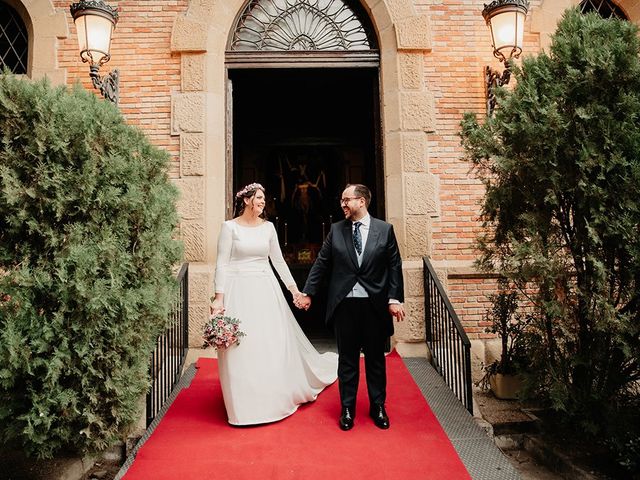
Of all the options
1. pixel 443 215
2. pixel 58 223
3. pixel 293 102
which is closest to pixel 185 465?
pixel 58 223

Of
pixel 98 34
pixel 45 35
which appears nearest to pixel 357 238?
pixel 98 34

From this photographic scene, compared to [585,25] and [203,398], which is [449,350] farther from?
[585,25]

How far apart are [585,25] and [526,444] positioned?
11.5 feet

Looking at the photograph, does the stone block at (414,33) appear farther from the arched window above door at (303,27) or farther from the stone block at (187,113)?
the stone block at (187,113)

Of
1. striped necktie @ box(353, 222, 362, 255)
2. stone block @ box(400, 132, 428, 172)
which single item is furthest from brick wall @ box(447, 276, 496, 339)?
striped necktie @ box(353, 222, 362, 255)

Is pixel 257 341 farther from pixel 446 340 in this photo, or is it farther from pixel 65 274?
pixel 446 340

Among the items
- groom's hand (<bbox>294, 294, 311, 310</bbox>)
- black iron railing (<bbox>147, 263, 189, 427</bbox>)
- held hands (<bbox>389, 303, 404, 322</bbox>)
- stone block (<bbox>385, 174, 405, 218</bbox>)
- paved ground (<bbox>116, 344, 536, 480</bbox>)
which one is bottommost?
paved ground (<bbox>116, 344, 536, 480</bbox>)

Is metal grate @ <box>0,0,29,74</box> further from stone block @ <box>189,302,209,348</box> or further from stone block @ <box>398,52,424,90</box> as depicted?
stone block @ <box>398,52,424,90</box>

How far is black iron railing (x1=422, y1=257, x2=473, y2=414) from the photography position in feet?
13.1

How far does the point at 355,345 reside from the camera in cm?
368

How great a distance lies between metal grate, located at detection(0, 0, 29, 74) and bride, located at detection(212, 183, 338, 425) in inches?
180

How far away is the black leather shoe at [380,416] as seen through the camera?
3570mm

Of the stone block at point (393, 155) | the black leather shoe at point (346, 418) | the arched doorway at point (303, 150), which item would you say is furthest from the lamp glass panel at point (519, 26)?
the black leather shoe at point (346, 418)

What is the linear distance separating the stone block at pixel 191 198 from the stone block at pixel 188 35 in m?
1.73
